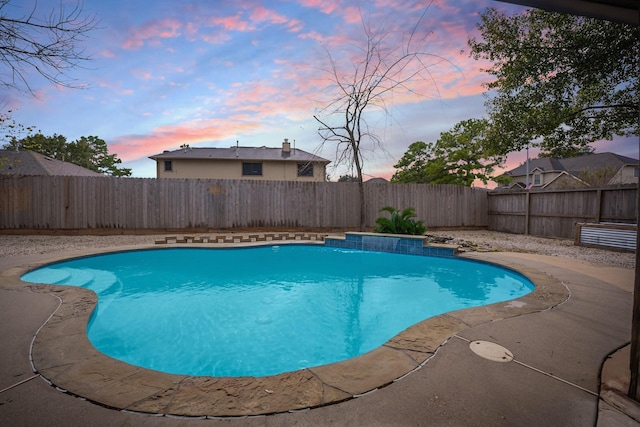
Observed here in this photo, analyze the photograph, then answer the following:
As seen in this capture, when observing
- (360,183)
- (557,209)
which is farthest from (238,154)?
(557,209)

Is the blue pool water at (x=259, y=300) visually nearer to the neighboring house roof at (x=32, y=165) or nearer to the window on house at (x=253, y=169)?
the window on house at (x=253, y=169)

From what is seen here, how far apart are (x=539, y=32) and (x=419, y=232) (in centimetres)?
570

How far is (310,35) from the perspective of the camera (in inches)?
258

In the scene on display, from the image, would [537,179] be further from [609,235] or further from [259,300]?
[259,300]

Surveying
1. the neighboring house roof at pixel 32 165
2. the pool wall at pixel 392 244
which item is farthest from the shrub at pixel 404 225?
the neighboring house roof at pixel 32 165

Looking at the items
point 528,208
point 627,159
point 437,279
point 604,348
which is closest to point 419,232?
point 437,279

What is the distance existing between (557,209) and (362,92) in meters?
6.78

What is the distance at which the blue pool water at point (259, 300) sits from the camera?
2594 mm

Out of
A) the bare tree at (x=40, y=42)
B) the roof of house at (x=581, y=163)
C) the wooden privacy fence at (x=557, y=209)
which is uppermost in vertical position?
the roof of house at (x=581, y=163)

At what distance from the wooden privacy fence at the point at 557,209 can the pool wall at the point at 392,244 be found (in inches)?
177

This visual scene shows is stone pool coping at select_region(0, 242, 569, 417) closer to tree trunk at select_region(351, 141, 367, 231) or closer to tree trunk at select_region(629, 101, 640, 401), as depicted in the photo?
tree trunk at select_region(629, 101, 640, 401)

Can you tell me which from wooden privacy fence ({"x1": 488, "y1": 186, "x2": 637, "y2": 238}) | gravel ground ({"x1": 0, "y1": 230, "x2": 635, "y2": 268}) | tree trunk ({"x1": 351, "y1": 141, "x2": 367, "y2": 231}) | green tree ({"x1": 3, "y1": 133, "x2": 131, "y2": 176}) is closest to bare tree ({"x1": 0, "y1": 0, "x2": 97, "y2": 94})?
gravel ground ({"x1": 0, "y1": 230, "x2": 635, "y2": 268})

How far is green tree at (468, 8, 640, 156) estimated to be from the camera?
6445mm

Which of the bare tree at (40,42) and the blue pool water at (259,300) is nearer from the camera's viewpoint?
the bare tree at (40,42)
